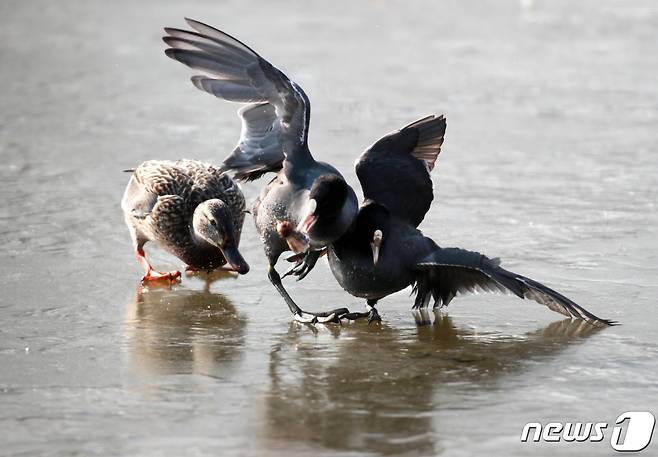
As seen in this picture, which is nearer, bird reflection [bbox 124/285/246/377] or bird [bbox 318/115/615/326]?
bird reflection [bbox 124/285/246/377]

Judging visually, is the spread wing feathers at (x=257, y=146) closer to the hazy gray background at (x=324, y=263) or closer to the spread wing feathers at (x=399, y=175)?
the spread wing feathers at (x=399, y=175)

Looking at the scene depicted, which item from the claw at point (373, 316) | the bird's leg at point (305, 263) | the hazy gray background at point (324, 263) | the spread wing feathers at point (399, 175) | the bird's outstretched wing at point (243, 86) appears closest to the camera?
the hazy gray background at point (324, 263)

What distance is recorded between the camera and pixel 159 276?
651 centimetres

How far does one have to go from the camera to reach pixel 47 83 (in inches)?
456

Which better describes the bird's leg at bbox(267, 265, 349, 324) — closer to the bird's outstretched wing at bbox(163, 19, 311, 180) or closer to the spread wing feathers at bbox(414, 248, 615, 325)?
the spread wing feathers at bbox(414, 248, 615, 325)

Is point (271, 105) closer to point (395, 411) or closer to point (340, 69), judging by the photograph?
point (395, 411)

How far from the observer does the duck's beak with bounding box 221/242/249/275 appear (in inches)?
240

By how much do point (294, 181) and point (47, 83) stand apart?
642 centimetres

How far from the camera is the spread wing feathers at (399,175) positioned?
6.15 meters

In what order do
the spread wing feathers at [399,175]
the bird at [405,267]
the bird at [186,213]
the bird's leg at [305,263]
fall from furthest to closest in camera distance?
the bird at [186,213] → the spread wing feathers at [399,175] → the bird's leg at [305,263] → the bird at [405,267]

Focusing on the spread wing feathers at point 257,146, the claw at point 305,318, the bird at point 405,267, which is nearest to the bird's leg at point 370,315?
the bird at point 405,267

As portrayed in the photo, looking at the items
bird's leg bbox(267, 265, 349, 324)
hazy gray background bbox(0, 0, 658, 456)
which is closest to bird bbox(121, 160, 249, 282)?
hazy gray background bbox(0, 0, 658, 456)

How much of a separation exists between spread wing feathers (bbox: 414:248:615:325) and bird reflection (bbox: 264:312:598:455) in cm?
11

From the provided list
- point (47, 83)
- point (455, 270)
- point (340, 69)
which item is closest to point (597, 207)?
point (455, 270)
